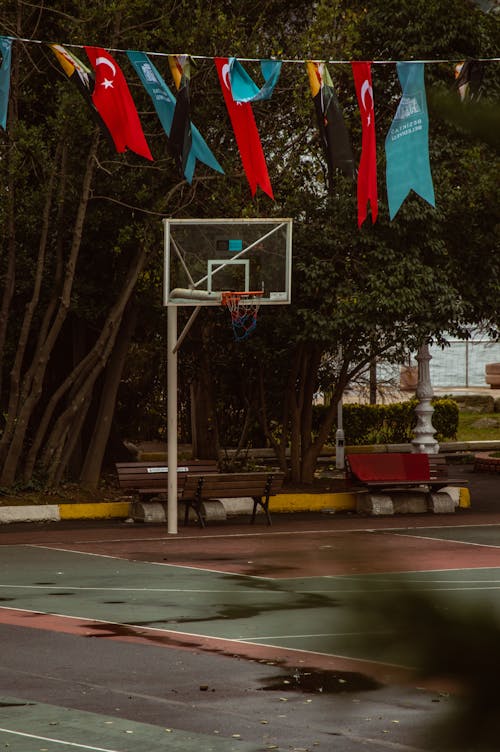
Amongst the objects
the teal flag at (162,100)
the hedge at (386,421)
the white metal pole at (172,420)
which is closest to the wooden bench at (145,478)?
the white metal pole at (172,420)

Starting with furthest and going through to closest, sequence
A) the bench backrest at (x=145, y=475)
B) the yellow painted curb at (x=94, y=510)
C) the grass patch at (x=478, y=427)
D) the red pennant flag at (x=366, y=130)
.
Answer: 1. the grass patch at (x=478, y=427)
2. the yellow painted curb at (x=94, y=510)
3. the bench backrest at (x=145, y=475)
4. the red pennant flag at (x=366, y=130)

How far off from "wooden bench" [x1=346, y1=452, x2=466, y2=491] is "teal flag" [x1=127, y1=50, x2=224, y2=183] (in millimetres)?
5871

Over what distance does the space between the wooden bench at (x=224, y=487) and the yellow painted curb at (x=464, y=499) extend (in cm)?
379

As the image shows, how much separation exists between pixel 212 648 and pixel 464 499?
1187cm

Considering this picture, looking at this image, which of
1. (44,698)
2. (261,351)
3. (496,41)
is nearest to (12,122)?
(261,351)

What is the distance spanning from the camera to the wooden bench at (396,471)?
753 inches

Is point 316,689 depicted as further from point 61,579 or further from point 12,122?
point 12,122

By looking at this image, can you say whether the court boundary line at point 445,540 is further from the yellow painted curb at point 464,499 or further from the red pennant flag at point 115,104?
the red pennant flag at point 115,104

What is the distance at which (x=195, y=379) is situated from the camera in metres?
22.4

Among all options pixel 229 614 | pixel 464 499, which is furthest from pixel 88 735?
pixel 464 499

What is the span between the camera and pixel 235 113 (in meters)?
14.6

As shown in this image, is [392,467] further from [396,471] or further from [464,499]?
[464,499]

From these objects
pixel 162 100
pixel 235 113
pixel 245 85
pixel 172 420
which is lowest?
pixel 172 420

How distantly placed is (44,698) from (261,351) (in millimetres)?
13237
